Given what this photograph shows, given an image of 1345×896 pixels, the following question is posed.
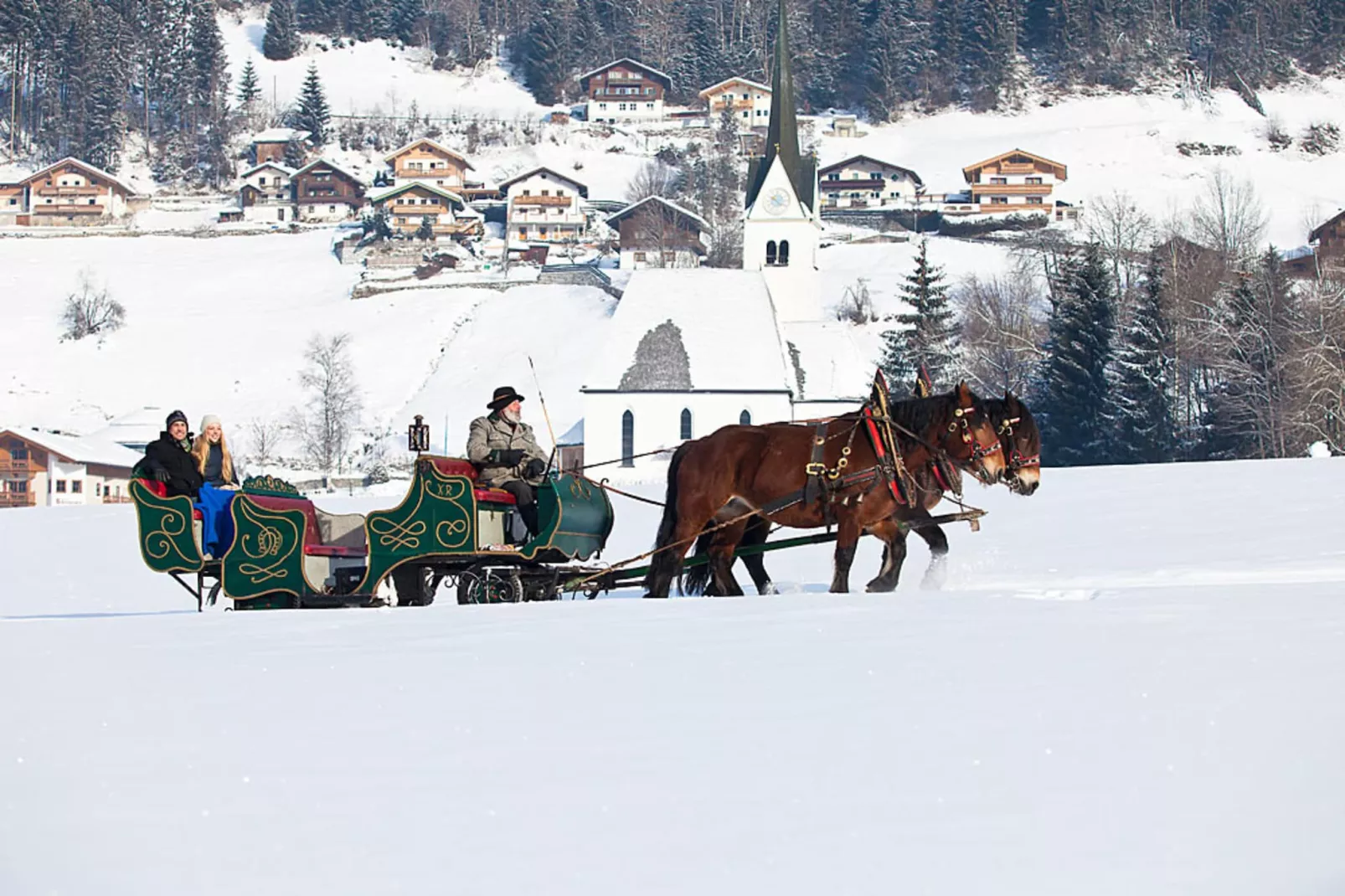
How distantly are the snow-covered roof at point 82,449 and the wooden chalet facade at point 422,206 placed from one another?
4547 centimetres

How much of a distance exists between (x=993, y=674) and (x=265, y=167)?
126771mm

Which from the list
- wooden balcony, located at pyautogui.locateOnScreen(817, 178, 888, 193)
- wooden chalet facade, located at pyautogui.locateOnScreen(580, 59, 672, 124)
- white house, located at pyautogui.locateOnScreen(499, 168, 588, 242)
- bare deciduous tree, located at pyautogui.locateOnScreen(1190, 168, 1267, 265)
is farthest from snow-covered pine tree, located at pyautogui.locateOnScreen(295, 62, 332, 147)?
bare deciduous tree, located at pyautogui.locateOnScreen(1190, 168, 1267, 265)

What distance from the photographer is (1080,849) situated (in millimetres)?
5461

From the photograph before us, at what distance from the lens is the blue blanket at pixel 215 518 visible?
42.9 ft

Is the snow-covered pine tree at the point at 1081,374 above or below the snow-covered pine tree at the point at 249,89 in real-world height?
below

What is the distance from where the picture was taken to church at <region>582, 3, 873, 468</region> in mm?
52656

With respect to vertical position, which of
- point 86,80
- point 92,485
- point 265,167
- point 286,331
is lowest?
point 92,485

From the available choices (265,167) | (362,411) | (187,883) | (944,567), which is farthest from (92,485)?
(187,883)

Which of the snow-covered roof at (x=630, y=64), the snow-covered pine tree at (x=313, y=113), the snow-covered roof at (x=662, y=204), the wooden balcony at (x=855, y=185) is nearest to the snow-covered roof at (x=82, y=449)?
the snow-covered roof at (x=662, y=204)

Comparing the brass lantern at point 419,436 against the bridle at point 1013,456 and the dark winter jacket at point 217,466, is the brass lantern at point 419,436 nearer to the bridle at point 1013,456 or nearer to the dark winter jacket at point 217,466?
the dark winter jacket at point 217,466

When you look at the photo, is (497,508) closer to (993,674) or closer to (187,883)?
(993,674)

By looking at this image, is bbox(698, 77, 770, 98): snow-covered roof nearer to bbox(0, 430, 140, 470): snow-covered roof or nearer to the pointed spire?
the pointed spire

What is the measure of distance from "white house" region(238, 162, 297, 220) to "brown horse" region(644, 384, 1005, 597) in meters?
116

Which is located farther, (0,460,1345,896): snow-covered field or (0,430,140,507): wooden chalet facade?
(0,430,140,507): wooden chalet facade
